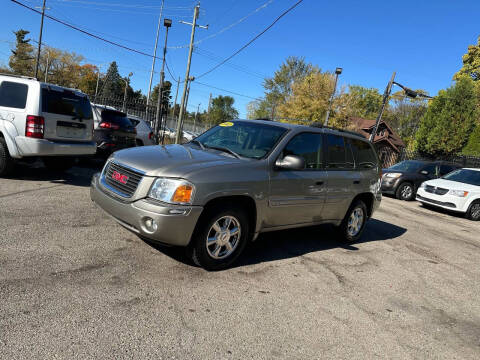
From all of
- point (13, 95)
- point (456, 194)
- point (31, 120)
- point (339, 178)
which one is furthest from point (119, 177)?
point (456, 194)

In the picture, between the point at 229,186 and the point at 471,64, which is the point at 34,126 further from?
the point at 471,64

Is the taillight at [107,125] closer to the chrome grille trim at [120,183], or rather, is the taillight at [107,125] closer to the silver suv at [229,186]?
the silver suv at [229,186]

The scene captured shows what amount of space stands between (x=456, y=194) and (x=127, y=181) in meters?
10.7

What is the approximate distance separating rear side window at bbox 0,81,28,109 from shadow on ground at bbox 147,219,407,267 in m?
4.09

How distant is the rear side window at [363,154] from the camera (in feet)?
18.9

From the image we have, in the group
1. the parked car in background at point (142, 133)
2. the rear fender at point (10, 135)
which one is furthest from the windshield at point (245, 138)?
the parked car in background at point (142, 133)

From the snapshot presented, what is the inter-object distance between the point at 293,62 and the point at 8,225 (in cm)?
5161

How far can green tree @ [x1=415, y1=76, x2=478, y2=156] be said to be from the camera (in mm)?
26953

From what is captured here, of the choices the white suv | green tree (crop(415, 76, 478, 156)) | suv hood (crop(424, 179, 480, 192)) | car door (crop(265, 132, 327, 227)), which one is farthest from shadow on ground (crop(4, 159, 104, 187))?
green tree (crop(415, 76, 478, 156))

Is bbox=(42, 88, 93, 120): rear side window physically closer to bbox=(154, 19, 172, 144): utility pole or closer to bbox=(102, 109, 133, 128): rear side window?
bbox=(102, 109, 133, 128): rear side window

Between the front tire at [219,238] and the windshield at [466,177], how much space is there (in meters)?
10.5

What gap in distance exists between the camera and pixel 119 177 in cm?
395

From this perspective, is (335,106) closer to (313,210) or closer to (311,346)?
(313,210)

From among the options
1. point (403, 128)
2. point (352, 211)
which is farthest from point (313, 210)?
point (403, 128)
